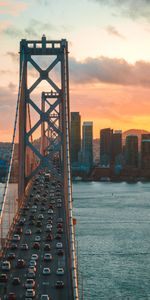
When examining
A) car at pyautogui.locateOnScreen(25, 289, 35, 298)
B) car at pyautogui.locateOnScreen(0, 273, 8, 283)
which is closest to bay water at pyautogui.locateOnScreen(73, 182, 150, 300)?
car at pyautogui.locateOnScreen(0, 273, 8, 283)

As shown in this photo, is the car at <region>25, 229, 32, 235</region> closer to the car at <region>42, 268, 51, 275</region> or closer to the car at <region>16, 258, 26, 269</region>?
the car at <region>16, 258, 26, 269</region>

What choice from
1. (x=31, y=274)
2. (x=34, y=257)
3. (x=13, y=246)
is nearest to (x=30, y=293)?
(x=31, y=274)

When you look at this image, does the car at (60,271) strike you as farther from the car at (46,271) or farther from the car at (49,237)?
the car at (49,237)

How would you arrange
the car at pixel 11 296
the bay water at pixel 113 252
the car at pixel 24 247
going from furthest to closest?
1. the bay water at pixel 113 252
2. the car at pixel 24 247
3. the car at pixel 11 296

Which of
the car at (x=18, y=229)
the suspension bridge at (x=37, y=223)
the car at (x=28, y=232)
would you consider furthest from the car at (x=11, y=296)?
the car at (x=18, y=229)

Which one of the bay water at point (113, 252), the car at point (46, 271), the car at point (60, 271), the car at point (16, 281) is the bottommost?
the bay water at point (113, 252)

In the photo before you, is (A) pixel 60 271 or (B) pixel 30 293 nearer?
(B) pixel 30 293

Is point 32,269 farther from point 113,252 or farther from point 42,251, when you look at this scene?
point 113,252

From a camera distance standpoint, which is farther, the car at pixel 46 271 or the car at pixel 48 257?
the car at pixel 48 257
